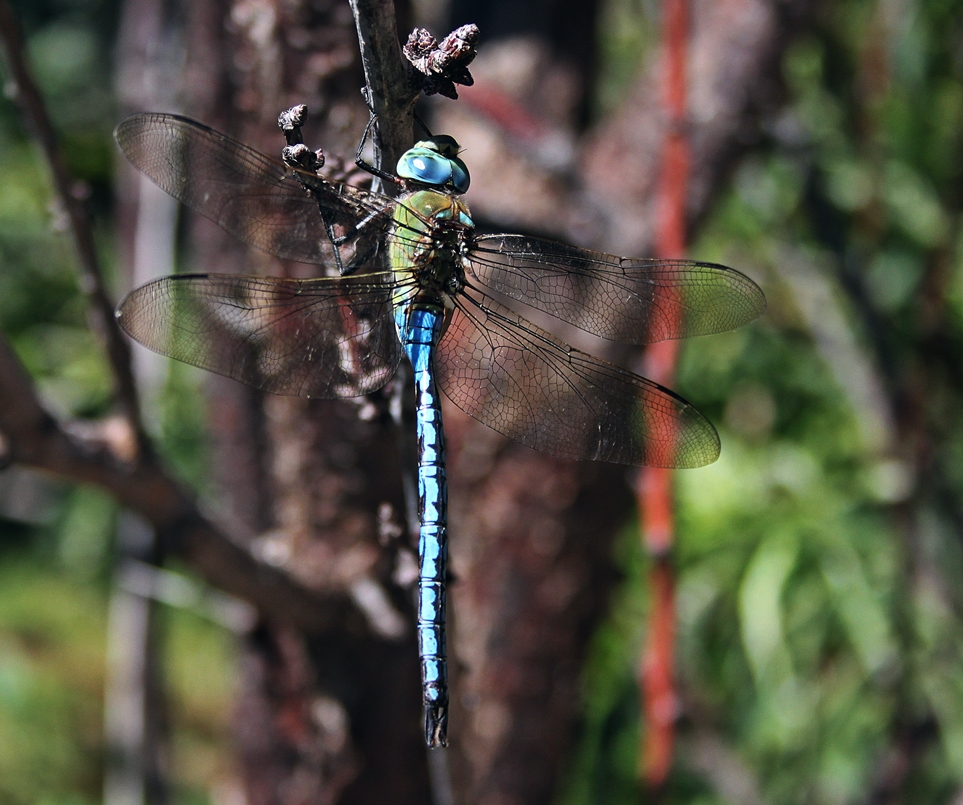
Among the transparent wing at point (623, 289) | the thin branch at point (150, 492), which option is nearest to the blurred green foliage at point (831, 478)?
the transparent wing at point (623, 289)

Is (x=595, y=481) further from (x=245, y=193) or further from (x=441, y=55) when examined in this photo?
(x=441, y=55)

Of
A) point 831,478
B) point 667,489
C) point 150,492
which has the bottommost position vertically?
point 150,492

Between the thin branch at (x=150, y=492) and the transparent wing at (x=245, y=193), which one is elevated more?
the transparent wing at (x=245, y=193)

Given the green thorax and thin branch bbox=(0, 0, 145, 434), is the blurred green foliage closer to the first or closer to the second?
the green thorax

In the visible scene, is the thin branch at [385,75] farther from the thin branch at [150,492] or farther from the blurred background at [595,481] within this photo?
the thin branch at [150,492]

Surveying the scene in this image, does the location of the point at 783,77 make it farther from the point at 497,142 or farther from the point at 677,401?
the point at 677,401

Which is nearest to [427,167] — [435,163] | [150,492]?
[435,163]

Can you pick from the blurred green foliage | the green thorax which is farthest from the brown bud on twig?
the blurred green foliage
